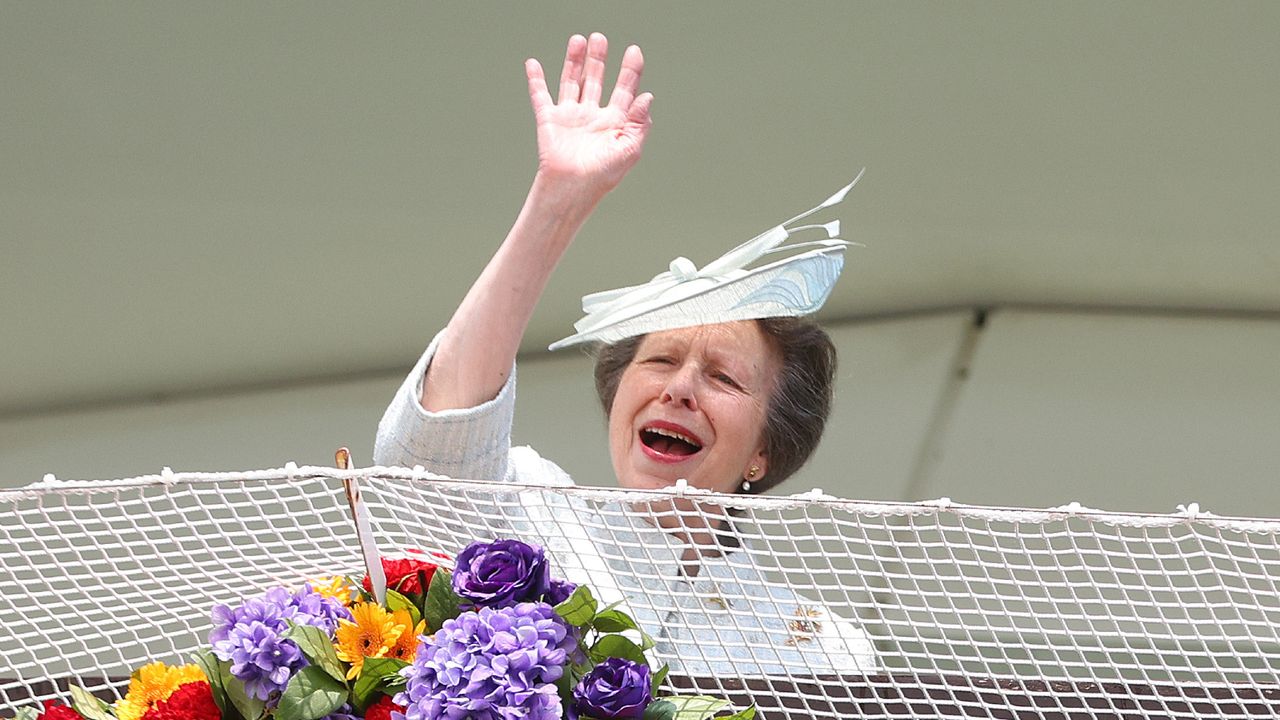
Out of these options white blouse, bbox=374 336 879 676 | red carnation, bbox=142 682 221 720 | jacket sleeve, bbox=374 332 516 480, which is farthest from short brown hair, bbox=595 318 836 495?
red carnation, bbox=142 682 221 720

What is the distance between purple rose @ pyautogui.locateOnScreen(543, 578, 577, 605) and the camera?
0.83 meters

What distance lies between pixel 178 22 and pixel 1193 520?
225cm

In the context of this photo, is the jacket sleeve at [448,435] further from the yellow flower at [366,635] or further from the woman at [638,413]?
the yellow flower at [366,635]

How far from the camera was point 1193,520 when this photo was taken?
2.81 ft

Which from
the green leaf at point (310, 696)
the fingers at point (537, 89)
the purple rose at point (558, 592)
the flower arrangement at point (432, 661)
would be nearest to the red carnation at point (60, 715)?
the flower arrangement at point (432, 661)

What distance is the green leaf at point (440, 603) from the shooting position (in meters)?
0.84

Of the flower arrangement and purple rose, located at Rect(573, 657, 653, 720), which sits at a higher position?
the flower arrangement

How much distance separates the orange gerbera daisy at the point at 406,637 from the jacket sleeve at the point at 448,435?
56 cm

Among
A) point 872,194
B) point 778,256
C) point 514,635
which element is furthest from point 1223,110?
point 514,635

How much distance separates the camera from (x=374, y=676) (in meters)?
0.81

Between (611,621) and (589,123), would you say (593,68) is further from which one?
(611,621)

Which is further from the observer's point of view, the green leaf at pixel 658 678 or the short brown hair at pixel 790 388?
the short brown hair at pixel 790 388

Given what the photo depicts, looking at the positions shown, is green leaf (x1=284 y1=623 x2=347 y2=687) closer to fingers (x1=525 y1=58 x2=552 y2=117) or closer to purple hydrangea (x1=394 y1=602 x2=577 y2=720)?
purple hydrangea (x1=394 y1=602 x2=577 y2=720)

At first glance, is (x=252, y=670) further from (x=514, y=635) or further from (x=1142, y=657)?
(x=1142, y=657)
